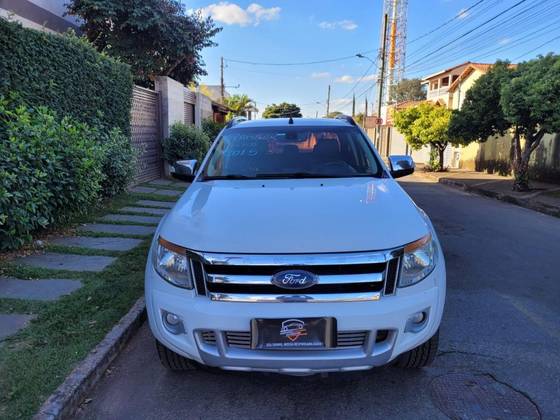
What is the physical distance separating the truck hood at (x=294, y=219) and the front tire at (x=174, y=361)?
2.46ft

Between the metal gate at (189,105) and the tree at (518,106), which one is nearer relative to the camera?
the tree at (518,106)

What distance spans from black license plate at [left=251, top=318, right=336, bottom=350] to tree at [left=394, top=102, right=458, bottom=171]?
17836 millimetres

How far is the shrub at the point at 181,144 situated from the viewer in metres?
13.0

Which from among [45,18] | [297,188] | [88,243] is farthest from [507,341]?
[45,18]

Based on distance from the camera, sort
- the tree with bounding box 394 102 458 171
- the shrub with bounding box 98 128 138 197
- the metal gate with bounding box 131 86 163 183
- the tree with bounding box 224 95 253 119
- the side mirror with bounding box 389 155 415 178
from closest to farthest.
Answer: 1. the side mirror with bounding box 389 155 415 178
2. the shrub with bounding box 98 128 138 197
3. the metal gate with bounding box 131 86 163 183
4. the tree with bounding box 394 102 458 171
5. the tree with bounding box 224 95 253 119

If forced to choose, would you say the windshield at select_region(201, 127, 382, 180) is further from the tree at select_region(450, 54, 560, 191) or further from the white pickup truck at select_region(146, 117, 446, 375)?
the tree at select_region(450, 54, 560, 191)

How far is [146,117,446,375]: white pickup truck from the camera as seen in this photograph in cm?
244

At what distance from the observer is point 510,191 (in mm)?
13500

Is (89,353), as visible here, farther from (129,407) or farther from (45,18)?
(45,18)

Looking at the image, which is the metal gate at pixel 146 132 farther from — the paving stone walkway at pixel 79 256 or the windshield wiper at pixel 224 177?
the windshield wiper at pixel 224 177

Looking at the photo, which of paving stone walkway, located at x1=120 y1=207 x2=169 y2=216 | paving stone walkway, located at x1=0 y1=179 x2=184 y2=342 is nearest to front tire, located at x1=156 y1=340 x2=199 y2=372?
paving stone walkway, located at x1=0 y1=179 x2=184 y2=342

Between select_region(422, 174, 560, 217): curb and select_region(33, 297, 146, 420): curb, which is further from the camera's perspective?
select_region(422, 174, 560, 217): curb

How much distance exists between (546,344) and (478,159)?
19867mm

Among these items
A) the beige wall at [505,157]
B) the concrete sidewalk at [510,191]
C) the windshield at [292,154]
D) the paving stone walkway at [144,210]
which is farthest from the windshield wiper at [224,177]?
the beige wall at [505,157]
